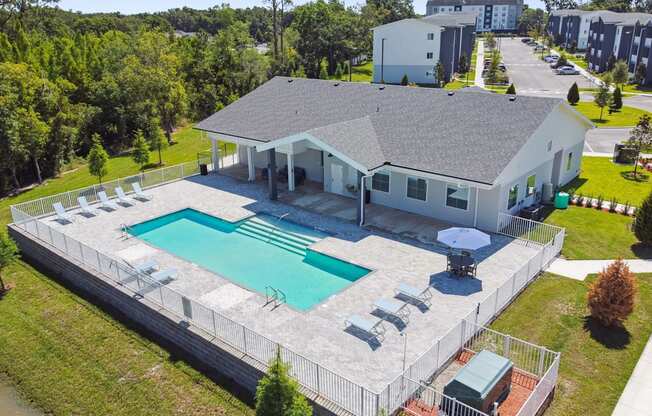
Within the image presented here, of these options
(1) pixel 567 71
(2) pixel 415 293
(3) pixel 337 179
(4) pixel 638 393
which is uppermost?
(1) pixel 567 71

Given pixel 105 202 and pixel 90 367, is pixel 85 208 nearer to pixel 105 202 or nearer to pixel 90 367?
pixel 105 202

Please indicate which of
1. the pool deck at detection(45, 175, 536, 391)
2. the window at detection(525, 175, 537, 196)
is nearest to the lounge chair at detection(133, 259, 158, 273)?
the pool deck at detection(45, 175, 536, 391)

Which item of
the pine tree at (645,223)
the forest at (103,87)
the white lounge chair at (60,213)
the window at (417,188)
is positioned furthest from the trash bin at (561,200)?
the forest at (103,87)

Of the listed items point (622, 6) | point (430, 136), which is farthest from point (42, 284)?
point (622, 6)

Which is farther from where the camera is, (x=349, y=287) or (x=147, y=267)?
(x=147, y=267)

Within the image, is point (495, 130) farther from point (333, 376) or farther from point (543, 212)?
point (333, 376)

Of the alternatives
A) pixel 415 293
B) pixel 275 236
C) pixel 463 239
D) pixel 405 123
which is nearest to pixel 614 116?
pixel 405 123
